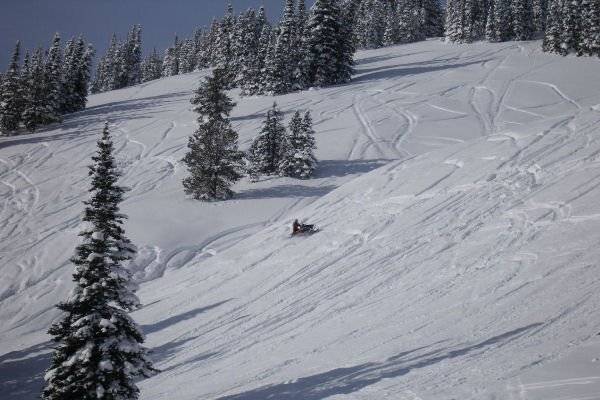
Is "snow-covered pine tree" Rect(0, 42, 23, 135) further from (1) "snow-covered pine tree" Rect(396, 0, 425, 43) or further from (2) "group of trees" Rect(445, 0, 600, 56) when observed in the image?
(1) "snow-covered pine tree" Rect(396, 0, 425, 43)

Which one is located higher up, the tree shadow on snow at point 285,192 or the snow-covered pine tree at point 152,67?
the snow-covered pine tree at point 152,67

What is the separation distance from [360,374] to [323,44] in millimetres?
55309

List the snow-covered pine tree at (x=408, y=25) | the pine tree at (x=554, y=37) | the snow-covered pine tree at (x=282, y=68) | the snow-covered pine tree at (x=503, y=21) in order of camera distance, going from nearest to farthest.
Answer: the snow-covered pine tree at (x=282, y=68)
the pine tree at (x=554, y=37)
the snow-covered pine tree at (x=503, y=21)
the snow-covered pine tree at (x=408, y=25)

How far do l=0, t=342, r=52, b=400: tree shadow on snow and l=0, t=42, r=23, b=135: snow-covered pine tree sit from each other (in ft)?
152

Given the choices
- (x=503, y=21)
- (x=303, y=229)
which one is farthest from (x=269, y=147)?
(x=503, y=21)

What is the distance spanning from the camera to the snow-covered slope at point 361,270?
10.6 m

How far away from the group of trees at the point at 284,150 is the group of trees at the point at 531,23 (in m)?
50.4

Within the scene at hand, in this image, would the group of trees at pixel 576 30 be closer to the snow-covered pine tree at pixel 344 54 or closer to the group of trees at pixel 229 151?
the snow-covered pine tree at pixel 344 54

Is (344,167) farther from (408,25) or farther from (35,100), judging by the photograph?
(408,25)

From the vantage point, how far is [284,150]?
37.9 m

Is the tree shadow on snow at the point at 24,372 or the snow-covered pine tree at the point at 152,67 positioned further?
the snow-covered pine tree at the point at 152,67

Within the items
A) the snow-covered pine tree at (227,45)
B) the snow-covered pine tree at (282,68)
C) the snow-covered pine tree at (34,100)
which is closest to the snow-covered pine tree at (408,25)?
the snow-covered pine tree at (227,45)

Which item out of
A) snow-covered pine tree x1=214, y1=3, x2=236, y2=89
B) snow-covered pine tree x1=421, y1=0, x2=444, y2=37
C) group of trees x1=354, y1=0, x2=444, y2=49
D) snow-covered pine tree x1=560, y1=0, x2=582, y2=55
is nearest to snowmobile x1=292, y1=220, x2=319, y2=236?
snow-covered pine tree x1=214, y1=3, x2=236, y2=89

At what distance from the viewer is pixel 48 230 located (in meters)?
29.4
